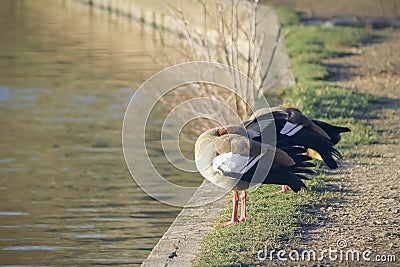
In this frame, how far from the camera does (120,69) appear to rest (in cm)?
Result: 1528

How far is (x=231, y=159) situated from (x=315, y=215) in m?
0.87

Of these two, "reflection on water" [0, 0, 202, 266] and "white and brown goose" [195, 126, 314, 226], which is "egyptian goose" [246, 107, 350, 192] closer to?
"white and brown goose" [195, 126, 314, 226]

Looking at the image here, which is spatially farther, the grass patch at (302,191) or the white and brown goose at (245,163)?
the white and brown goose at (245,163)

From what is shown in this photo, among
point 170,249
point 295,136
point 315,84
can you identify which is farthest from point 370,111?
point 170,249

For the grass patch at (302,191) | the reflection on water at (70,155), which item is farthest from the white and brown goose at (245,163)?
the reflection on water at (70,155)

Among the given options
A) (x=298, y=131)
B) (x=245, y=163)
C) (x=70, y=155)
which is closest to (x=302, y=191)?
(x=298, y=131)

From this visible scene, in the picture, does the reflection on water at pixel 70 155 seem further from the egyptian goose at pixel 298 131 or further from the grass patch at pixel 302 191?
the egyptian goose at pixel 298 131

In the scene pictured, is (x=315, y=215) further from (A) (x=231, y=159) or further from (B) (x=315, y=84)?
(B) (x=315, y=84)

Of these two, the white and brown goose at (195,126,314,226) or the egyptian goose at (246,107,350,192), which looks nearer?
the white and brown goose at (195,126,314,226)

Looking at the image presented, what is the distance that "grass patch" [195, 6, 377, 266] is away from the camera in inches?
229

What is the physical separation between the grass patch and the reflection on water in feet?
3.57

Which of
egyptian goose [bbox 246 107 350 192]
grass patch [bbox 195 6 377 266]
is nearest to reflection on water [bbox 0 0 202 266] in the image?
grass patch [bbox 195 6 377 266]

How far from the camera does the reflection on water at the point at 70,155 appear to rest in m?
7.37

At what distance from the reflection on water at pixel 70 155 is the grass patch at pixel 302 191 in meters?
1.09
